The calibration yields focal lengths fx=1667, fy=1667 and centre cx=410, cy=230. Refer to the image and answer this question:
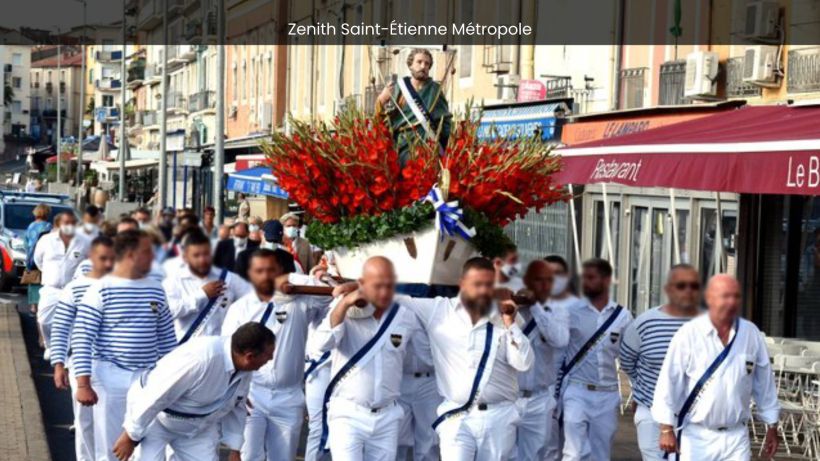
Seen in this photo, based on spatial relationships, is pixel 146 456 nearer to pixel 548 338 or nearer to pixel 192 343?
pixel 192 343

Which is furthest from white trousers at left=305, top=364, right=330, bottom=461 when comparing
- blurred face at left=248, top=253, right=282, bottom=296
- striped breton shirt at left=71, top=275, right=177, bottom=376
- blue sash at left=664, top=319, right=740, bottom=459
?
blue sash at left=664, top=319, right=740, bottom=459

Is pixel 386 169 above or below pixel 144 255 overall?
above

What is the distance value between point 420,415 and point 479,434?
4.74 feet

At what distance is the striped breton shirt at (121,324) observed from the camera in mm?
10406

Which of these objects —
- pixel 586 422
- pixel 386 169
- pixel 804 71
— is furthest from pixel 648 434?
pixel 804 71

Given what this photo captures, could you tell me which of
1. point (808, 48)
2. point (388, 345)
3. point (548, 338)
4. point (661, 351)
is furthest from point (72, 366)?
point (808, 48)

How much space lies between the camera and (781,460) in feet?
47.2

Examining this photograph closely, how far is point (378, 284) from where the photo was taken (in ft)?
29.9

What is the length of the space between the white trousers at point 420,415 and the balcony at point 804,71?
991cm

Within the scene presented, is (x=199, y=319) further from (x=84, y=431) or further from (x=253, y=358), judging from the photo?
(x=253, y=358)

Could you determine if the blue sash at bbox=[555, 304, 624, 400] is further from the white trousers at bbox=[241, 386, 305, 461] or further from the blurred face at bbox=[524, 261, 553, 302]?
the blurred face at bbox=[524, 261, 553, 302]

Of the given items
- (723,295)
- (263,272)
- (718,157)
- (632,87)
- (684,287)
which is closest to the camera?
(684,287)

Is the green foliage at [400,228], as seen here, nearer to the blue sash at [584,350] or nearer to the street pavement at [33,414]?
the blue sash at [584,350]

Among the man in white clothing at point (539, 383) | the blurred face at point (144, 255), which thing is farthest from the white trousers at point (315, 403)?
the blurred face at point (144, 255)
